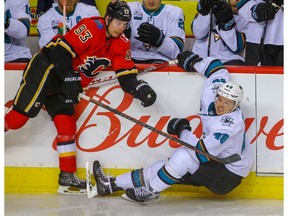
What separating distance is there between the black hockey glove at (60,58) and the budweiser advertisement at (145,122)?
1.02 feet

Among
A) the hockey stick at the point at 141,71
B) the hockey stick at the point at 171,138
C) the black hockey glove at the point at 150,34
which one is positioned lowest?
the hockey stick at the point at 171,138

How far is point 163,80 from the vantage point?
185 inches

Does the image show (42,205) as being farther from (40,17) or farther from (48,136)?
(40,17)

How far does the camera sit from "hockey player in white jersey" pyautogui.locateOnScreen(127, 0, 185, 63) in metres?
4.98

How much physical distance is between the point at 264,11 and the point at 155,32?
69 cm

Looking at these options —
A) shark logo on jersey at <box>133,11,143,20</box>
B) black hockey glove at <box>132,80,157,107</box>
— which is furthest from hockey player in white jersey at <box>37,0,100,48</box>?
black hockey glove at <box>132,80,157,107</box>

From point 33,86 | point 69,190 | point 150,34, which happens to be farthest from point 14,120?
point 150,34

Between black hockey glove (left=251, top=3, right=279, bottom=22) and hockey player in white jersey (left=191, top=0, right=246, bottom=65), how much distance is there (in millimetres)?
181

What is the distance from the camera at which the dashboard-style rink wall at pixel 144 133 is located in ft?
15.4

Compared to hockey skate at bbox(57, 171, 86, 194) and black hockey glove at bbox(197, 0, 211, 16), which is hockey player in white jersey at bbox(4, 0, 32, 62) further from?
black hockey glove at bbox(197, 0, 211, 16)

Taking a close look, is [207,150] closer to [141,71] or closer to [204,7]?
[141,71]

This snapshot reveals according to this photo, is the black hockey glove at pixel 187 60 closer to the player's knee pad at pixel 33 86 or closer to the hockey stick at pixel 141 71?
the hockey stick at pixel 141 71

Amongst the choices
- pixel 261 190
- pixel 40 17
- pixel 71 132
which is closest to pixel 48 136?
pixel 71 132

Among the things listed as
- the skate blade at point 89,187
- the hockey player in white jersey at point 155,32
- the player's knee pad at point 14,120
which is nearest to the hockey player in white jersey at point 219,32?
the hockey player in white jersey at point 155,32
